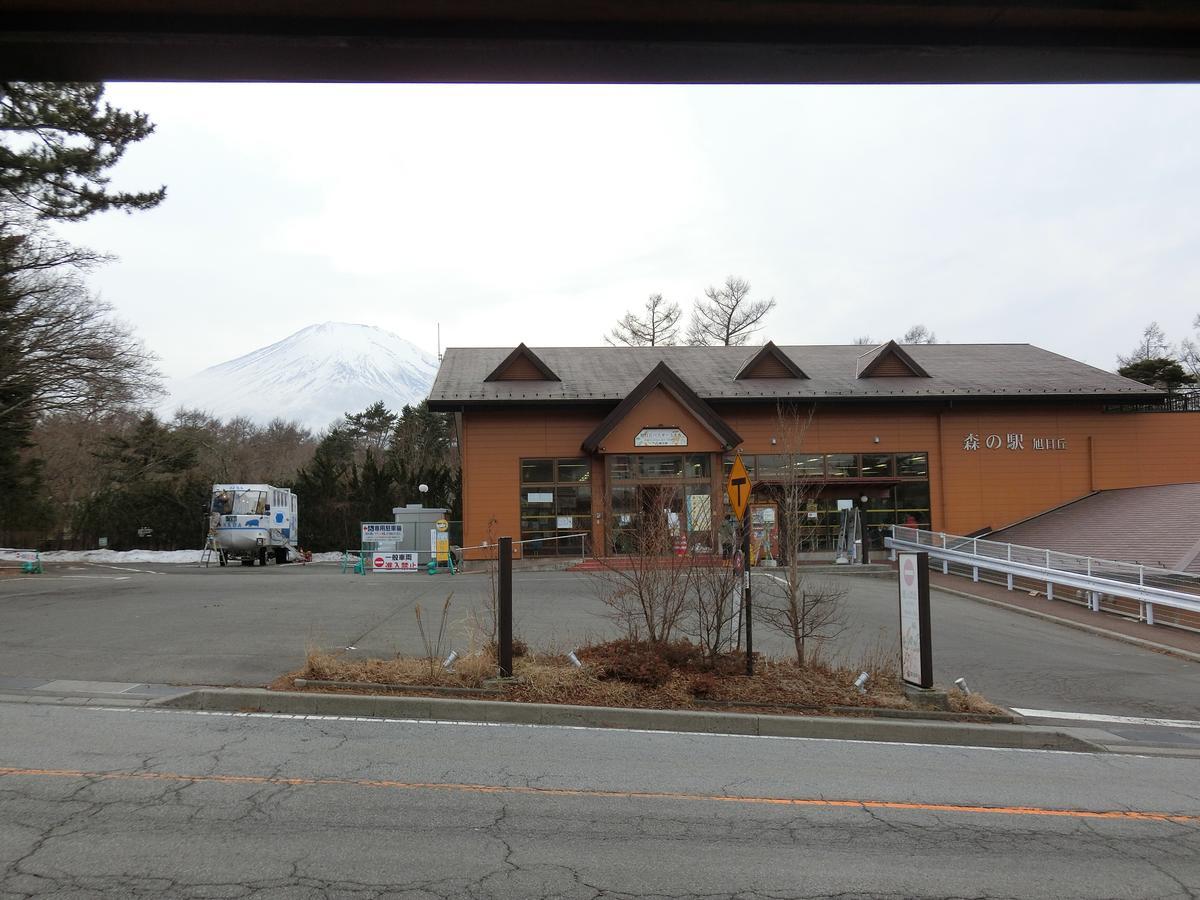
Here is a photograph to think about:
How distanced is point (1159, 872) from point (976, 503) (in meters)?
28.7

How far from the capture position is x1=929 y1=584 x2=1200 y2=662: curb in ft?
46.7

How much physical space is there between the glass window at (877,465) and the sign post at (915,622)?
73.0ft

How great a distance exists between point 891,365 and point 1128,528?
11367mm

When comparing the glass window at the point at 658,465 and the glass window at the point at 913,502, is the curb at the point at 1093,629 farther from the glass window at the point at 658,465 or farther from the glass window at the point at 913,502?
the glass window at the point at 658,465

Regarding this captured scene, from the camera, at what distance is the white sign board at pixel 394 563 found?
27.7 metres

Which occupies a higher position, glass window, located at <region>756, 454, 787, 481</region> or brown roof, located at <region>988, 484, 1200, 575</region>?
glass window, located at <region>756, 454, 787, 481</region>

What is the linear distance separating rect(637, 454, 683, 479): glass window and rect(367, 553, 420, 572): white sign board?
8502mm

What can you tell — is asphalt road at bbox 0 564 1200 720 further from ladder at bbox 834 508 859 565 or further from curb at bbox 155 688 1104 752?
ladder at bbox 834 508 859 565

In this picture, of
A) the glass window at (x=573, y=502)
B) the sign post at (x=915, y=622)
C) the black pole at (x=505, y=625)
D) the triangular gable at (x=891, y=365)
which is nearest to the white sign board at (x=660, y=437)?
the glass window at (x=573, y=502)

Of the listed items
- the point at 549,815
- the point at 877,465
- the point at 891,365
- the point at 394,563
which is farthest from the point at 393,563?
the point at 549,815

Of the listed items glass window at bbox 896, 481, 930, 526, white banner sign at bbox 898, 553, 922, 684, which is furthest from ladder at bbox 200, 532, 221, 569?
white banner sign at bbox 898, 553, 922, 684

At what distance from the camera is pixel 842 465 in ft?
103

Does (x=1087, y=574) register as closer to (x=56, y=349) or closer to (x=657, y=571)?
(x=657, y=571)

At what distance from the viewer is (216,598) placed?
661 inches
